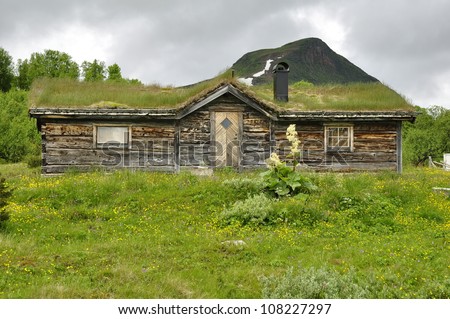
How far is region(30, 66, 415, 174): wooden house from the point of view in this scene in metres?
19.2

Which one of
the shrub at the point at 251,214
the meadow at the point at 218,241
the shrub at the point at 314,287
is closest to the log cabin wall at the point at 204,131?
the meadow at the point at 218,241

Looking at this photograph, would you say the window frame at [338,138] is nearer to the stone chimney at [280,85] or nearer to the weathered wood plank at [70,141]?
the stone chimney at [280,85]

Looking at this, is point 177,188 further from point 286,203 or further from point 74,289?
point 74,289

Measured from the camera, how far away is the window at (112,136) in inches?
765

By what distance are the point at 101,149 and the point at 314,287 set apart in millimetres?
14659

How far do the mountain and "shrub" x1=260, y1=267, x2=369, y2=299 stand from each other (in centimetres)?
13574

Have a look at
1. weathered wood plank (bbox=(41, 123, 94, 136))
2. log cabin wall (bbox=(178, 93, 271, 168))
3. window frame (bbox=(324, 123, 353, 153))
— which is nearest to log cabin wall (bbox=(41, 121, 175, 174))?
weathered wood plank (bbox=(41, 123, 94, 136))

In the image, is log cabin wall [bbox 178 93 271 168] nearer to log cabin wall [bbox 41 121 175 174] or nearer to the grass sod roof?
log cabin wall [bbox 41 121 175 174]

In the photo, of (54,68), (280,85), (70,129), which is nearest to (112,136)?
(70,129)

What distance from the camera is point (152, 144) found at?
1964cm

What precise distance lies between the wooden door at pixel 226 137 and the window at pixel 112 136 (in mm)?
3987

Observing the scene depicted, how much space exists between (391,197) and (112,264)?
928 centimetres

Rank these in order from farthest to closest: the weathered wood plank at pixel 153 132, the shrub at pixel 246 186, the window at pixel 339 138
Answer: the window at pixel 339 138
the weathered wood plank at pixel 153 132
the shrub at pixel 246 186
